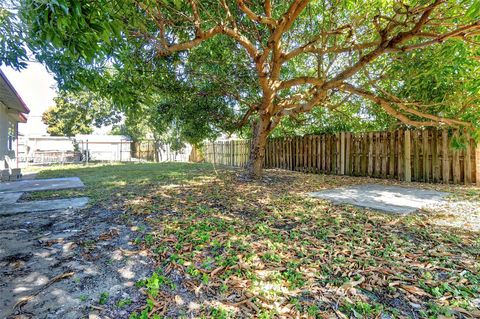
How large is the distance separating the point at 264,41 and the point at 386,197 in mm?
4813

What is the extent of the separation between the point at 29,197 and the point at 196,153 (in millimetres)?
15259

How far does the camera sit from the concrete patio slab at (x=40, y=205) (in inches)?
173

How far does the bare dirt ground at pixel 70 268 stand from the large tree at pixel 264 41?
1.93 m

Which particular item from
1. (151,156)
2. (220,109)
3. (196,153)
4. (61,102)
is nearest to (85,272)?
(220,109)

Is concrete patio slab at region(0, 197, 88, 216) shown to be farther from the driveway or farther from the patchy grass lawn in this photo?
the patchy grass lawn

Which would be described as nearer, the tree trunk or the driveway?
the driveway

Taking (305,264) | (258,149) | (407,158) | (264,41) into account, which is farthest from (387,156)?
(305,264)

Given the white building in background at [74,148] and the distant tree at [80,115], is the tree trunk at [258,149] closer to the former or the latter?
the white building in background at [74,148]

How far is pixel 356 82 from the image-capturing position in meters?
9.11

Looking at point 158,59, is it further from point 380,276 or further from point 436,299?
point 436,299

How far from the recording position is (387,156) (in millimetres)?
8375

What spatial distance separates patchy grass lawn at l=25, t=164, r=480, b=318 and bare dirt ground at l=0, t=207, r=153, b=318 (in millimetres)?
205

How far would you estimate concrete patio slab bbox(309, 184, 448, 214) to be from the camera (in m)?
4.64

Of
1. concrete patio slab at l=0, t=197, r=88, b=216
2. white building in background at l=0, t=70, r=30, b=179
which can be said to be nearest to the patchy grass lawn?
concrete patio slab at l=0, t=197, r=88, b=216
